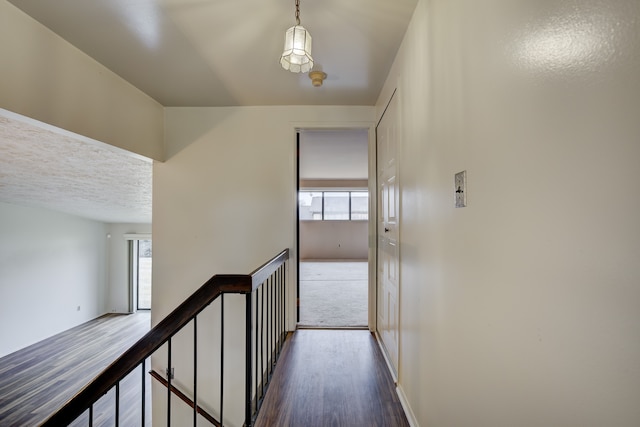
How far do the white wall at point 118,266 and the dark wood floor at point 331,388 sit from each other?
25.9 ft

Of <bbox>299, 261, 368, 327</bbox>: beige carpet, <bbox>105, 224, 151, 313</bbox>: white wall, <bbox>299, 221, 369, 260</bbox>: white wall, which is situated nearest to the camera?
<bbox>299, 261, 368, 327</bbox>: beige carpet

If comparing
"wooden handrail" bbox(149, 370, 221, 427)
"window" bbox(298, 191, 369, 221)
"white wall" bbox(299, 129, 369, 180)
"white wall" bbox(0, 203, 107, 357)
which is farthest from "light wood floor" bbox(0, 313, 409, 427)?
"window" bbox(298, 191, 369, 221)

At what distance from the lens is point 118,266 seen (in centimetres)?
898

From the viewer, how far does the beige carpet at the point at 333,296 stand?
3.78 metres

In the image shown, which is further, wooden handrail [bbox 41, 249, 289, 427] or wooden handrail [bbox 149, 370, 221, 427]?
wooden handrail [bbox 149, 370, 221, 427]

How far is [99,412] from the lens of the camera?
485cm

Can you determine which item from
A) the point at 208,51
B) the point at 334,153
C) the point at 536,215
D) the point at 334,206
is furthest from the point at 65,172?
the point at 334,206

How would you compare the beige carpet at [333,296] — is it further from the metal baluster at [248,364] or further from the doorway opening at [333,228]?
the metal baluster at [248,364]

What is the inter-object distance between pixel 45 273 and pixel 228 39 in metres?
7.76

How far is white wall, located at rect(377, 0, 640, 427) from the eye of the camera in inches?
20.4

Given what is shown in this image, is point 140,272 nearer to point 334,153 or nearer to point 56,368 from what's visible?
point 56,368

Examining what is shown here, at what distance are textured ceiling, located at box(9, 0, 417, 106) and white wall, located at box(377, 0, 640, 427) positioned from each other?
69 cm

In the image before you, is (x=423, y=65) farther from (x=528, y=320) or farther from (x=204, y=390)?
(x=204, y=390)

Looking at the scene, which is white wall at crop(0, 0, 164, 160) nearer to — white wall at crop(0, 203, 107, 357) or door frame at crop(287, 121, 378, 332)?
door frame at crop(287, 121, 378, 332)
